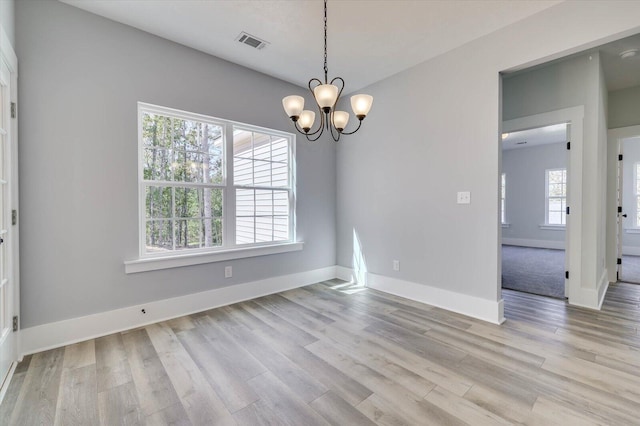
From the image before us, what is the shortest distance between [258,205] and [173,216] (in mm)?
1045

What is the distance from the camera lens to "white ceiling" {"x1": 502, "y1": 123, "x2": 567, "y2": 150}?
6.46 metres

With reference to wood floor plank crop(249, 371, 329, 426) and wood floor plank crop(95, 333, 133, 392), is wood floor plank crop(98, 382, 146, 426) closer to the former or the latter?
wood floor plank crop(95, 333, 133, 392)

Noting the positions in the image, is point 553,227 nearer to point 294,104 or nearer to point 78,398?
point 294,104

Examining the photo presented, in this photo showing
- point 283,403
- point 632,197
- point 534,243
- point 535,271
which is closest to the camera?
point 283,403

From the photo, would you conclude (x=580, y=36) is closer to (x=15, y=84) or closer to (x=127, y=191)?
(x=127, y=191)

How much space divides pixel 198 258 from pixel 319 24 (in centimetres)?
268

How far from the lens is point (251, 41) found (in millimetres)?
2961

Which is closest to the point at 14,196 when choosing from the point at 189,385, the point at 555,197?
the point at 189,385

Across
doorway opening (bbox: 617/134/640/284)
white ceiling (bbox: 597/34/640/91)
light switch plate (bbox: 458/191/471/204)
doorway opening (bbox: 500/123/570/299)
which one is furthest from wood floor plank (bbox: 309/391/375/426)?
doorway opening (bbox: 617/134/640/284)

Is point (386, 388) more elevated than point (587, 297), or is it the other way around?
point (587, 297)

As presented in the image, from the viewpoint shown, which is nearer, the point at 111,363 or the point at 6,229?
the point at 6,229

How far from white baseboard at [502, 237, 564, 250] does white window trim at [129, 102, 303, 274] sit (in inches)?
287

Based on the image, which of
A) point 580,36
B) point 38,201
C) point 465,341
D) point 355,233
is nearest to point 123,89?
point 38,201

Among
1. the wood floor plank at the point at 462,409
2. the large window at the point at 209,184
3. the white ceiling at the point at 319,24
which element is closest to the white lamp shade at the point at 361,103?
the white ceiling at the point at 319,24
